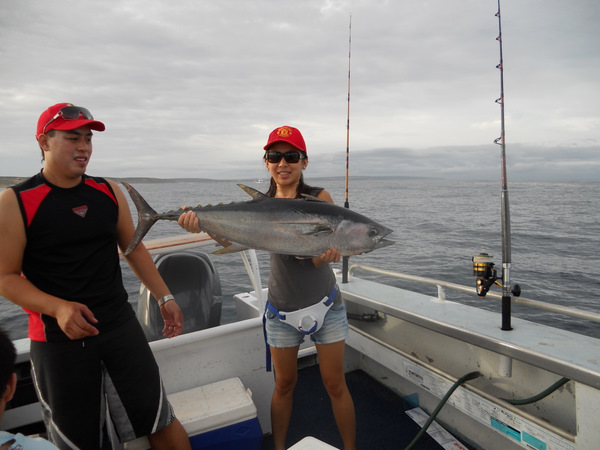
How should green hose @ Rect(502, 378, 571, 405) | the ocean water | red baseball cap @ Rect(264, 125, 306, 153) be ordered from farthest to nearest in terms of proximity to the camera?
the ocean water < red baseball cap @ Rect(264, 125, 306, 153) < green hose @ Rect(502, 378, 571, 405)

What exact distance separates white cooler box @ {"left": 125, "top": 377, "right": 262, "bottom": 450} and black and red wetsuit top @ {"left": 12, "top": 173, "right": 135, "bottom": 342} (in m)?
0.98

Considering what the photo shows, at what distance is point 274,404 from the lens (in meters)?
3.00

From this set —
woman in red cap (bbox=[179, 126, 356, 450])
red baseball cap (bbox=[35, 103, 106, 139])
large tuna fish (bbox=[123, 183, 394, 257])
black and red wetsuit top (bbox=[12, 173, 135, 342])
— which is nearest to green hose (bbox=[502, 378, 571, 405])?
woman in red cap (bbox=[179, 126, 356, 450])

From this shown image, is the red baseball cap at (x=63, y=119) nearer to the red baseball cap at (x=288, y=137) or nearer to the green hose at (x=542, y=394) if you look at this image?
the red baseball cap at (x=288, y=137)

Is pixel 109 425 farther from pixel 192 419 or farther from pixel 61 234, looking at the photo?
pixel 61 234

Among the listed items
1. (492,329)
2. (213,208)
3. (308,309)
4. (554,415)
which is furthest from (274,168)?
(554,415)

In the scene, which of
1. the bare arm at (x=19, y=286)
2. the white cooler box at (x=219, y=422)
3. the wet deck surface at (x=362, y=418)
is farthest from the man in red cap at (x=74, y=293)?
the wet deck surface at (x=362, y=418)

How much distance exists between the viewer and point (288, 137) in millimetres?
2746

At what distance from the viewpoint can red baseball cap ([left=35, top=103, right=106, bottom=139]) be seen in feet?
7.42

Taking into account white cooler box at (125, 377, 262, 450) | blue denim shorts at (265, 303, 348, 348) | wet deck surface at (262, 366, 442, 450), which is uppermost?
blue denim shorts at (265, 303, 348, 348)

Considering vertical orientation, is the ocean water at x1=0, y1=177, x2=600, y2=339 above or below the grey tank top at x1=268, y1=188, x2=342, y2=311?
below

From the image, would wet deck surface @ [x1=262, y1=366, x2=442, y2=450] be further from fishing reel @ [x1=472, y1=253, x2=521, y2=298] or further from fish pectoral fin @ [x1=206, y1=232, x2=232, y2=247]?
fish pectoral fin @ [x1=206, y1=232, x2=232, y2=247]

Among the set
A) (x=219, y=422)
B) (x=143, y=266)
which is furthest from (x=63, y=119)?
(x=219, y=422)

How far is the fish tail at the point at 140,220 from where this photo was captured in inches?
101
